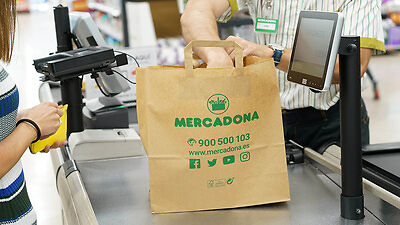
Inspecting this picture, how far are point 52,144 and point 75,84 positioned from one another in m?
0.52

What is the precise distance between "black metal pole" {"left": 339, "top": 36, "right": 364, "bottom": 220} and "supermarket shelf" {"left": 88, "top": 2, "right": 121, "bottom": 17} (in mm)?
6313

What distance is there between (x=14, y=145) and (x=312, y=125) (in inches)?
46.9

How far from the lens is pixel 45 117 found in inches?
61.0

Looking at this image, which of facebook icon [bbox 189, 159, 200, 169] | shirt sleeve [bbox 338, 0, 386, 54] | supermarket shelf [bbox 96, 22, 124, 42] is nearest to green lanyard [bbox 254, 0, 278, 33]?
shirt sleeve [bbox 338, 0, 386, 54]

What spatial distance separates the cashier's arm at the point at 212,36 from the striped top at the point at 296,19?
0.06 m

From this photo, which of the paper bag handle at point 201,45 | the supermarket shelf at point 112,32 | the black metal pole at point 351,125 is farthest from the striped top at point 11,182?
the supermarket shelf at point 112,32

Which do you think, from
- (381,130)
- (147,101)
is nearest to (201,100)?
(147,101)

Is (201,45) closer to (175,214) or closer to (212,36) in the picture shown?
(175,214)

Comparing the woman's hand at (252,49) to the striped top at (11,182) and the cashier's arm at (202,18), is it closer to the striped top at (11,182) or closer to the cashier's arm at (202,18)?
the cashier's arm at (202,18)

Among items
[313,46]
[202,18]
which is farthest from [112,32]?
[313,46]

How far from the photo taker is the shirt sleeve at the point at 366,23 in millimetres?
1907

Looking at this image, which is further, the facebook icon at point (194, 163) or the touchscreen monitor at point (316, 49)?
the facebook icon at point (194, 163)

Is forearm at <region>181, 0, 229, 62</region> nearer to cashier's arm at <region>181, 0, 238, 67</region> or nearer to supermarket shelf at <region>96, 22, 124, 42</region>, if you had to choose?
cashier's arm at <region>181, 0, 238, 67</region>

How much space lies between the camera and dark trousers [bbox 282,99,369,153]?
2176mm
